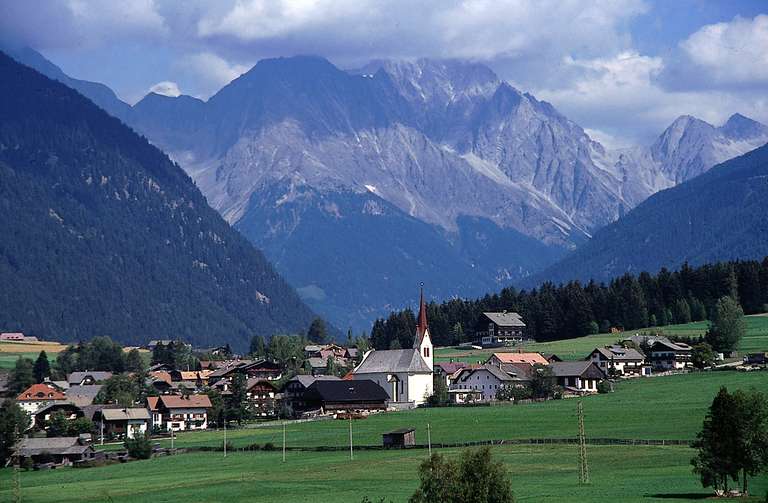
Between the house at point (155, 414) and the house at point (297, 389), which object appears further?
the house at point (297, 389)

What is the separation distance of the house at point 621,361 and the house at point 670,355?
1.81 metres

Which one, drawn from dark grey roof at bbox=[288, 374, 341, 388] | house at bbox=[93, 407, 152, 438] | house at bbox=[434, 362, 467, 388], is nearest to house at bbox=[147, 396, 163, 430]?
house at bbox=[93, 407, 152, 438]

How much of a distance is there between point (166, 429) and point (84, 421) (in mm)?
14550

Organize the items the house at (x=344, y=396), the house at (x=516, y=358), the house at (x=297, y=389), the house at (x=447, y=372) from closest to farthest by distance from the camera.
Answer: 1. the house at (x=344, y=396)
2. the house at (x=297, y=389)
3. the house at (x=447, y=372)
4. the house at (x=516, y=358)

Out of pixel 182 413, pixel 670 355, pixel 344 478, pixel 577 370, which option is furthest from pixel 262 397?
pixel 344 478

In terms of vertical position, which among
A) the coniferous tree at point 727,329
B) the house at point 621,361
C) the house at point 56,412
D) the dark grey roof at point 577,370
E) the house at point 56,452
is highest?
the coniferous tree at point 727,329

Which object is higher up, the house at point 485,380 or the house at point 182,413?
the house at point 485,380

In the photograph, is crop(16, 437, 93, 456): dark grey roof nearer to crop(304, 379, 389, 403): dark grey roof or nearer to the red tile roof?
crop(304, 379, 389, 403): dark grey roof

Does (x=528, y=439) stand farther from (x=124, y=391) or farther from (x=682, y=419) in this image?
(x=124, y=391)

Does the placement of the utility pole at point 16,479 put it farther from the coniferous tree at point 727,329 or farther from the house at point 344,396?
the coniferous tree at point 727,329

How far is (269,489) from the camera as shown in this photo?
9488 centimetres

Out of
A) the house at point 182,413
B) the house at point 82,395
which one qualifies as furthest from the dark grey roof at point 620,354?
the house at point 82,395

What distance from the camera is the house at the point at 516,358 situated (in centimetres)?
18925

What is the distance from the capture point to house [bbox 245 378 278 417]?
179 m
